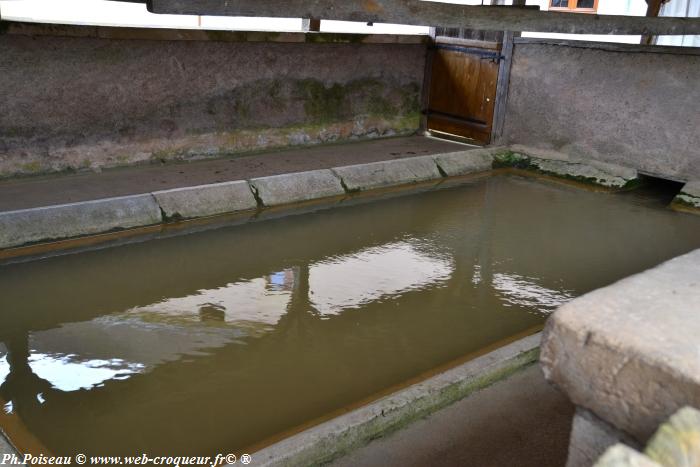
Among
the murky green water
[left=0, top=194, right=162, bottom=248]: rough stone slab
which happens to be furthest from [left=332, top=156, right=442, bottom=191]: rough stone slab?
[left=0, top=194, right=162, bottom=248]: rough stone slab

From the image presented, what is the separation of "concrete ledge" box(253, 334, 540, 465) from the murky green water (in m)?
0.27

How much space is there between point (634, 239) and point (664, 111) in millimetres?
1804

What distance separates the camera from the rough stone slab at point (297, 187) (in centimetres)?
562

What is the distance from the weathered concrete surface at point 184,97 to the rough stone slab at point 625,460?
18.1 feet

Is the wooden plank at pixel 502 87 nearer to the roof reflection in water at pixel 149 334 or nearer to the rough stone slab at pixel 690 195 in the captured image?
the rough stone slab at pixel 690 195

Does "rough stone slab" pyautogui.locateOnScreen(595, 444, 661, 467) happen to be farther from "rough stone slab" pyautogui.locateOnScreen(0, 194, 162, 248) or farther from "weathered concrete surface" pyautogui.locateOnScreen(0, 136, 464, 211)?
"weathered concrete surface" pyautogui.locateOnScreen(0, 136, 464, 211)

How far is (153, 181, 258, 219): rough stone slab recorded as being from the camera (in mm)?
5098

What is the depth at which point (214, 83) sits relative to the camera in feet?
21.1

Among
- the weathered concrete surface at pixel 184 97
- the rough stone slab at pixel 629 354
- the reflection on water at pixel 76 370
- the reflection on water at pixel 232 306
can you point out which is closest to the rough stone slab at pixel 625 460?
the rough stone slab at pixel 629 354

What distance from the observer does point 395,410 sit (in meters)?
2.62

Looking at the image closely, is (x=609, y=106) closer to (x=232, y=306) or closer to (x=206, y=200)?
(x=206, y=200)

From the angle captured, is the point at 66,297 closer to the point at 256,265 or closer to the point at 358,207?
the point at 256,265

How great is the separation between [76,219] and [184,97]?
207cm

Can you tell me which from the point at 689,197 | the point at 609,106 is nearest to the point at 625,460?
the point at 689,197
